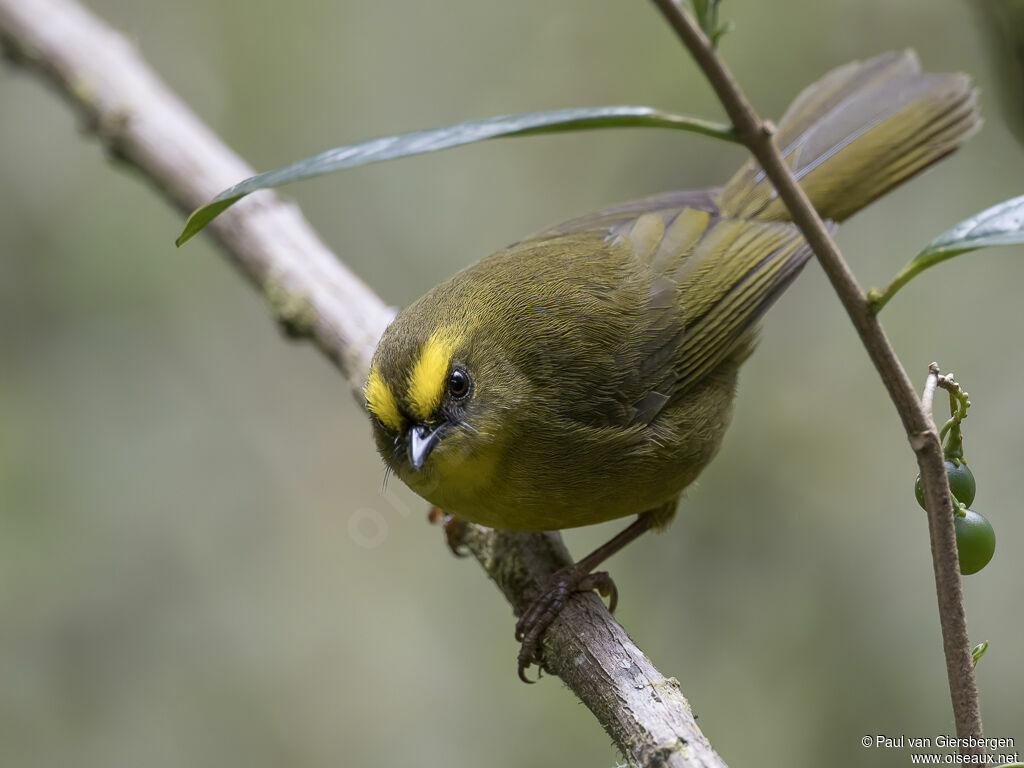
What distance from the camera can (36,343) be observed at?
5.19 metres

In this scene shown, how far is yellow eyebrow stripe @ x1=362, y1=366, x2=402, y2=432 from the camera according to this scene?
8.45ft

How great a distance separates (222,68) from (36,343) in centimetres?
200

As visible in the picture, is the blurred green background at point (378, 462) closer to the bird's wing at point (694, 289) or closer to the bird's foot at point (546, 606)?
the bird's wing at point (694, 289)

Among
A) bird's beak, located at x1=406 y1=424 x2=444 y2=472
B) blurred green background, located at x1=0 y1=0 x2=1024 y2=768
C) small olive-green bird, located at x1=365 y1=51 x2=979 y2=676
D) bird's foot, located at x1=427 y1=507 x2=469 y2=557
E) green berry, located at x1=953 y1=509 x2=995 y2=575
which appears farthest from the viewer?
blurred green background, located at x1=0 y1=0 x2=1024 y2=768

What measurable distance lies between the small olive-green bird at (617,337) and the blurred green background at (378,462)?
1.02 m

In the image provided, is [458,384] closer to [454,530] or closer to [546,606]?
[546,606]

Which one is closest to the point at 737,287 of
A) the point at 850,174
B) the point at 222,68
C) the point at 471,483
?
the point at 850,174

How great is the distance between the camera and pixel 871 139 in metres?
3.35

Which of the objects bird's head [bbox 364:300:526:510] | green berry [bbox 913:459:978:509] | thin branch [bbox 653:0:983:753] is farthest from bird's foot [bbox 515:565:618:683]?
thin branch [bbox 653:0:983:753]

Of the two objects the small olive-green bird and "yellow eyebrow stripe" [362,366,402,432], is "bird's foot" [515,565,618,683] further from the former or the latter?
"yellow eyebrow stripe" [362,366,402,432]

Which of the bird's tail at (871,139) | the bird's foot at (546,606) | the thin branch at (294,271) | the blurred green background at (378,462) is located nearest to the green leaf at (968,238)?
the thin branch at (294,271)

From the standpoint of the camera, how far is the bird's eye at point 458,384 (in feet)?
8.56

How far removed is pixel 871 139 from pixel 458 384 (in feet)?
5.60

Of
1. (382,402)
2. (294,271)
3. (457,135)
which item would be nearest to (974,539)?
(457,135)
